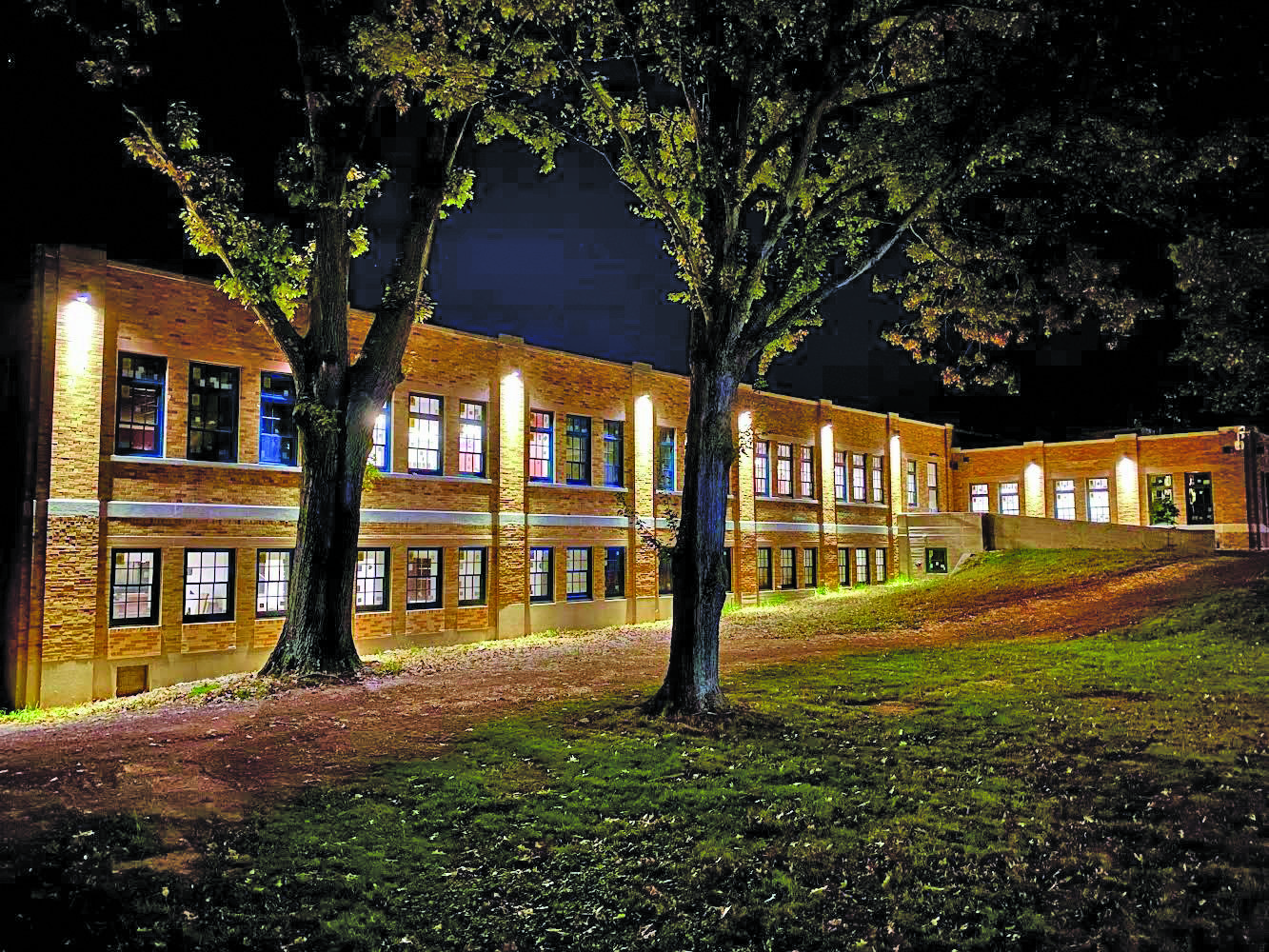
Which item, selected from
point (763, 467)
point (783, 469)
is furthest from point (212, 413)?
point (783, 469)

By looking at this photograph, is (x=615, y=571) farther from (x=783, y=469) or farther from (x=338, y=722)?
(x=338, y=722)

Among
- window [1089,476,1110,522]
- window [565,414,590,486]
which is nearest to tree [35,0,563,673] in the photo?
window [565,414,590,486]

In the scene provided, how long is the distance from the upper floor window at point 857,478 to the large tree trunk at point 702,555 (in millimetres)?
25111

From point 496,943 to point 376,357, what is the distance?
11.5 metres

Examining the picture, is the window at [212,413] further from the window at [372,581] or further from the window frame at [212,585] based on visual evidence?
the window at [372,581]

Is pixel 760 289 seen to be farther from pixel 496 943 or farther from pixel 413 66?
pixel 496 943

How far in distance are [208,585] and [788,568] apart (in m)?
19.6

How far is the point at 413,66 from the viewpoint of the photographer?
10828 mm

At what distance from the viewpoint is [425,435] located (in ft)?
68.3

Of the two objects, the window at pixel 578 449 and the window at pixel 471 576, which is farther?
the window at pixel 578 449

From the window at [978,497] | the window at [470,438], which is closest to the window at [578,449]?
the window at [470,438]

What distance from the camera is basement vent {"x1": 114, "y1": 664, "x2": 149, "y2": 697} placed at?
15.7 m

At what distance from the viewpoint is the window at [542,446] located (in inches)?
917

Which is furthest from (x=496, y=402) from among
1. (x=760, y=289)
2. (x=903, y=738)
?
(x=903, y=738)
